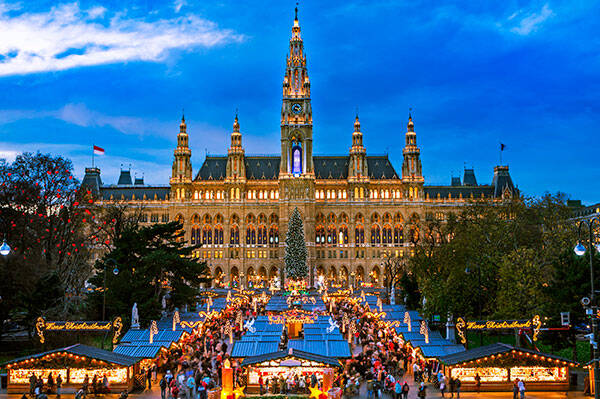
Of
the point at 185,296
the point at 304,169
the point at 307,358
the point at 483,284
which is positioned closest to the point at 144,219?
the point at 304,169

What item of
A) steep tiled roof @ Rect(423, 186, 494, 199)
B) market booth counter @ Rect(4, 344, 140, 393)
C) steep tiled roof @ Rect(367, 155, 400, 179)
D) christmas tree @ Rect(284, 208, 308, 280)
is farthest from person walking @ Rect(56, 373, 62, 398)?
steep tiled roof @ Rect(423, 186, 494, 199)

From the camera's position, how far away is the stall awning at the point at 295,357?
97.7 ft

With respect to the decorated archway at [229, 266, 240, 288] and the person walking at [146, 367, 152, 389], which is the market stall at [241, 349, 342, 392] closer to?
the person walking at [146, 367, 152, 389]

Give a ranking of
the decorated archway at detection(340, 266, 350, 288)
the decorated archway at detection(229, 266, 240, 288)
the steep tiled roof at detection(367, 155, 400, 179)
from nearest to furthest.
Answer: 1. the decorated archway at detection(229, 266, 240, 288)
2. the decorated archway at detection(340, 266, 350, 288)
3. the steep tiled roof at detection(367, 155, 400, 179)

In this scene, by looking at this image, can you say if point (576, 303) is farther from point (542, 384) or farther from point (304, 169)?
point (304, 169)

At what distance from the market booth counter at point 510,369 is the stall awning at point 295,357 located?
22.1 feet

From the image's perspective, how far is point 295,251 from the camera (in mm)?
96688

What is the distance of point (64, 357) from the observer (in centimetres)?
3088

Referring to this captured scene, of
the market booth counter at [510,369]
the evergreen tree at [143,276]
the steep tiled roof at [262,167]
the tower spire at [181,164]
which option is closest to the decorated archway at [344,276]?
the steep tiled roof at [262,167]

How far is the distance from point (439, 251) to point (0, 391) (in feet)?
136

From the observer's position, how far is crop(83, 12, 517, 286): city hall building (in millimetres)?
106625

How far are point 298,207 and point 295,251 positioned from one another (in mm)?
11835

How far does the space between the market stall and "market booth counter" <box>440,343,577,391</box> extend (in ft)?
23.5

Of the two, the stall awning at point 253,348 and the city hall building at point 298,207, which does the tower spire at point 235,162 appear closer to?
the city hall building at point 298,207
